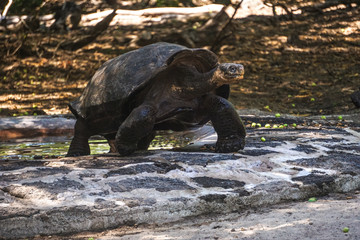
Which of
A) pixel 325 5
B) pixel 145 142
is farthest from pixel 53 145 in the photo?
pixel 325 5

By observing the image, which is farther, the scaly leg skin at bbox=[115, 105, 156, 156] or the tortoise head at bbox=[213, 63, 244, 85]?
the scaly leg skin at bbox=[115, 105, 156, 156]

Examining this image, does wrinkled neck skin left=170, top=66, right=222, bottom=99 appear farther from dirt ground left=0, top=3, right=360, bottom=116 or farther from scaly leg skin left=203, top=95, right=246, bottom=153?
dirt ground left=0, top=3, right=360, bottom=116

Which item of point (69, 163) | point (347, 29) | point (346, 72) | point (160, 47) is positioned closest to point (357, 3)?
point (347, 29)

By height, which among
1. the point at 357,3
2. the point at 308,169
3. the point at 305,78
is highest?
the point at 308,169

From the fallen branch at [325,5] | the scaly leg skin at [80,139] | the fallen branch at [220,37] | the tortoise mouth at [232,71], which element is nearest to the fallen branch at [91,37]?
the fallen branch at [220,37]

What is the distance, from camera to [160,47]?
17.9ft

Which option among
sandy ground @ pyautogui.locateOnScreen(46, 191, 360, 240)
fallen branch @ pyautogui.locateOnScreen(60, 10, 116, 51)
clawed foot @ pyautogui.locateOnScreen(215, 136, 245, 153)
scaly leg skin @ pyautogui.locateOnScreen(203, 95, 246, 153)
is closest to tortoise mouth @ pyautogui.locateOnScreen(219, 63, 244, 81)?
scaly leg skin @ pyautogui.locateOnScreen(203, 95, 246, 153)

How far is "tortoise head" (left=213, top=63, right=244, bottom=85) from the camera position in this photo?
198 inches

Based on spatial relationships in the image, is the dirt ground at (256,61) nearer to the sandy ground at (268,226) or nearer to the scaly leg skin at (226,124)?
the scaly leg skin at (226,124)

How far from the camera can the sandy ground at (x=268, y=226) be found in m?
3.39

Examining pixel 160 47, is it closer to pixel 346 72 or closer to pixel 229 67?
pixel 229 67

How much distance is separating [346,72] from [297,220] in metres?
12.3

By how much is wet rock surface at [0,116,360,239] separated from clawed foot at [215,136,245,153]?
0.36 ft

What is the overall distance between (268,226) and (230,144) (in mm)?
1937
